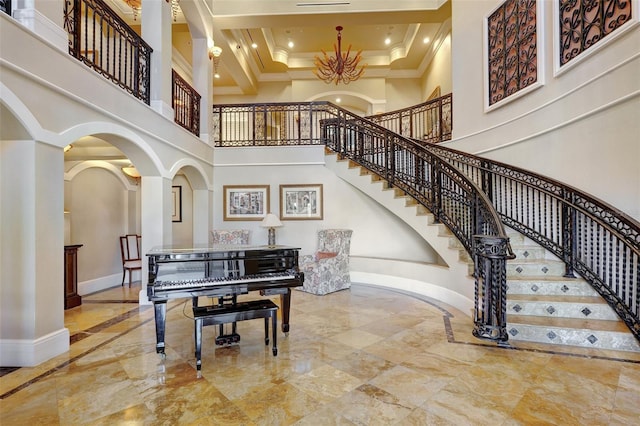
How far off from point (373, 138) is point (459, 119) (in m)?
1.78

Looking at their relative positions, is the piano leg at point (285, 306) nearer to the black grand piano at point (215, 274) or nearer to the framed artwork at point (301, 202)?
the black grand piano at point (215, 274)

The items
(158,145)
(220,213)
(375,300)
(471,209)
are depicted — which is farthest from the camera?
(220,213)

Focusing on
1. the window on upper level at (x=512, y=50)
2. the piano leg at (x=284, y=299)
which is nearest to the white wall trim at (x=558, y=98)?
the window on upper level at (x=512, y=50)

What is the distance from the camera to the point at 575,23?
12.7 feet

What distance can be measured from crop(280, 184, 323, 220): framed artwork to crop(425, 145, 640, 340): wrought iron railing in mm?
3326

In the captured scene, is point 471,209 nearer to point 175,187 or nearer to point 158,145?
point 158,145

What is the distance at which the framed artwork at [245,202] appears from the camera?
7.21m

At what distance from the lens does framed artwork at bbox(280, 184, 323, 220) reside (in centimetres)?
710

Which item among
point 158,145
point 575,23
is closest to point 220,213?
point 158,145

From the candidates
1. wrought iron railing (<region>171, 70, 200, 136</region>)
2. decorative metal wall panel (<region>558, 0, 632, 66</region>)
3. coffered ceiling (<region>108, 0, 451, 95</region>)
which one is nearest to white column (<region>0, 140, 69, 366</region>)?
wrought iron railing (<region>171, 70, 200, 136</region>)

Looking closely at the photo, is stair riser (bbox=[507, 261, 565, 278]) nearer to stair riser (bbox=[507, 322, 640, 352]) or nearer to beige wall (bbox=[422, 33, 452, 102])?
stair riser (bbox=[507, 322, 640, 352])

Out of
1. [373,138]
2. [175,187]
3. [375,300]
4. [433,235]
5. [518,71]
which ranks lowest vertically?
[375,300]

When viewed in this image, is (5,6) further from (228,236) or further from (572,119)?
(572,119)

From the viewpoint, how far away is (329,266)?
18.1 ft
